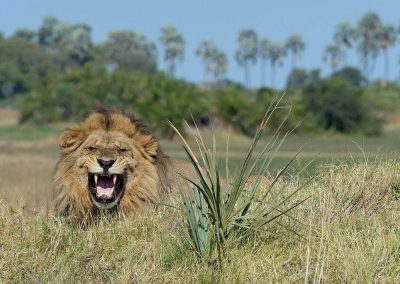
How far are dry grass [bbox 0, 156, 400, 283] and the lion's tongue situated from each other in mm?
323

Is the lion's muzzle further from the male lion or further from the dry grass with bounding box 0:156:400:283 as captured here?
the dry grass with bounding box 0:156:400:283

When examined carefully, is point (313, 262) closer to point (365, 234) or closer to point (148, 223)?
point (365, 234)

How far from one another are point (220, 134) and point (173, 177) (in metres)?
36.0

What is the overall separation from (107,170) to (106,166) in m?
0.03

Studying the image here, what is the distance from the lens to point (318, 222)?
5.40 meters

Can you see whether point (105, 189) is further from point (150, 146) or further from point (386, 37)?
point (386, 37)

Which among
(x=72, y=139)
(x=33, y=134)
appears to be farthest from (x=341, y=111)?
(x=72, y=139)

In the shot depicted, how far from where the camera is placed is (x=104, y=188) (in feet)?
21.7

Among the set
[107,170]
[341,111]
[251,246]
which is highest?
[107,170]

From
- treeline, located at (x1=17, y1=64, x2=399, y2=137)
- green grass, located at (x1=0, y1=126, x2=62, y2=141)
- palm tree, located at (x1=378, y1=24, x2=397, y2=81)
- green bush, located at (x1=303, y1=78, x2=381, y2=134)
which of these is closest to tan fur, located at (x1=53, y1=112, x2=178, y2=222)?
treeline, located at (x1=17, y1=64, x2=399, y2=137)

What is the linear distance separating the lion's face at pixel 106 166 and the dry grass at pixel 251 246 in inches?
15.4

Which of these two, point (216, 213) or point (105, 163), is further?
point (105, 163)

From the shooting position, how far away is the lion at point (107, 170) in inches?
260

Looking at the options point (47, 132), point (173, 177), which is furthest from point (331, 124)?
point (173, 177)
